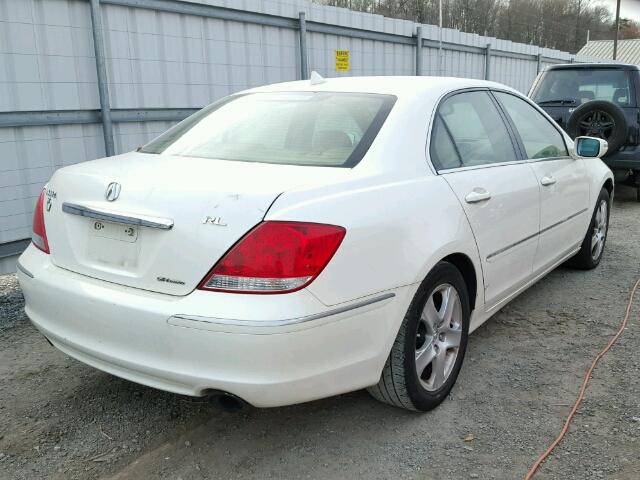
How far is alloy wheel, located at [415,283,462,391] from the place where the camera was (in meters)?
2.80

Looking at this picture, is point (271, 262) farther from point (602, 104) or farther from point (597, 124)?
point (597, 124)

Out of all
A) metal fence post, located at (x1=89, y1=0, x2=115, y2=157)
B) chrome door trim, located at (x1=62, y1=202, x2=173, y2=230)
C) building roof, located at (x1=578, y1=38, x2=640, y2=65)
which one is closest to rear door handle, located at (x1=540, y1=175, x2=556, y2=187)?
chrome door trim, located at (x1=62, y1=202, x2=173, y2=230)

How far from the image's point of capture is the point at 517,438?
2.67 m

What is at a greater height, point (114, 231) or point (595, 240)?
point (114, 231)

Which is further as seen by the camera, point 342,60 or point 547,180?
point 342,60

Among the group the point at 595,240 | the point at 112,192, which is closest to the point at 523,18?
the point at 595,240

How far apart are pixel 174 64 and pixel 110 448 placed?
4.67m

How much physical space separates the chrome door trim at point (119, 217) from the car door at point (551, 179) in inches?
93.9

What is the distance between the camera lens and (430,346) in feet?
9.34

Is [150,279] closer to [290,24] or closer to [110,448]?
[110,448]

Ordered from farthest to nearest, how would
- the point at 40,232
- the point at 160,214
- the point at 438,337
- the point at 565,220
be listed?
the point at 565,220
the point at 438,337
the point at 40,232
the point at 160,214

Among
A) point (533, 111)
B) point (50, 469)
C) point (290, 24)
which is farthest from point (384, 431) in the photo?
point (290, 24)

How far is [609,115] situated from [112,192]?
658 cm

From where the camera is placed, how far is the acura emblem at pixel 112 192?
242cm
